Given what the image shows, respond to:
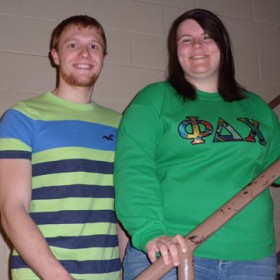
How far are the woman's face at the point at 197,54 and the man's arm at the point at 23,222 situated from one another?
72 cm

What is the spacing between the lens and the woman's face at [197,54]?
4.94 feet

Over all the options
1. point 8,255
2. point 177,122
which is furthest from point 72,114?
point 8,255

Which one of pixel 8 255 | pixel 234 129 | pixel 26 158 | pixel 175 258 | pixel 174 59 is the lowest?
pixel 8 255

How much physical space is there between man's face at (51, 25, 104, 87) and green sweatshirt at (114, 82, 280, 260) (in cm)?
28

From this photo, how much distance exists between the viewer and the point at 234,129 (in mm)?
1380

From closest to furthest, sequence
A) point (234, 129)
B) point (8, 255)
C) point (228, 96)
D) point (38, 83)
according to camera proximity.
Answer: point (234, 129), point (228, 96), point (8, 255), point (38, 83)

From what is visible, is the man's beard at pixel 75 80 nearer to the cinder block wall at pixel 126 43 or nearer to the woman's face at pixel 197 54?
the woman's face at pixel 197 54

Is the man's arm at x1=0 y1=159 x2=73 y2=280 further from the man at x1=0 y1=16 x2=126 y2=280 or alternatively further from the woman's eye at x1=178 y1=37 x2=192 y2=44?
the woman's eye at x1=178 y1=37 x2=192 y2=44

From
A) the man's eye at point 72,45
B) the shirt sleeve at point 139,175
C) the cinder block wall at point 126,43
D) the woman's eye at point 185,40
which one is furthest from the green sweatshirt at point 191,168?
the cinder block wall at point 126,43

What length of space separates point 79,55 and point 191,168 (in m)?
0.65

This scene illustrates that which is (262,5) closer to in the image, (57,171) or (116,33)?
(116,33)

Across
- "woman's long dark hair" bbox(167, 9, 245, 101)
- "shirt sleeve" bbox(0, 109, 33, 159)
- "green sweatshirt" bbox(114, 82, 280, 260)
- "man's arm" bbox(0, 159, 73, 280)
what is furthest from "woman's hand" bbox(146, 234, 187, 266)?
"woman's long dark hair" bbox(167, 9, 245, 101)

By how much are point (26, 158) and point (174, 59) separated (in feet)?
2.39

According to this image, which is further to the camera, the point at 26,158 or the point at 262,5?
the point at 262,5
